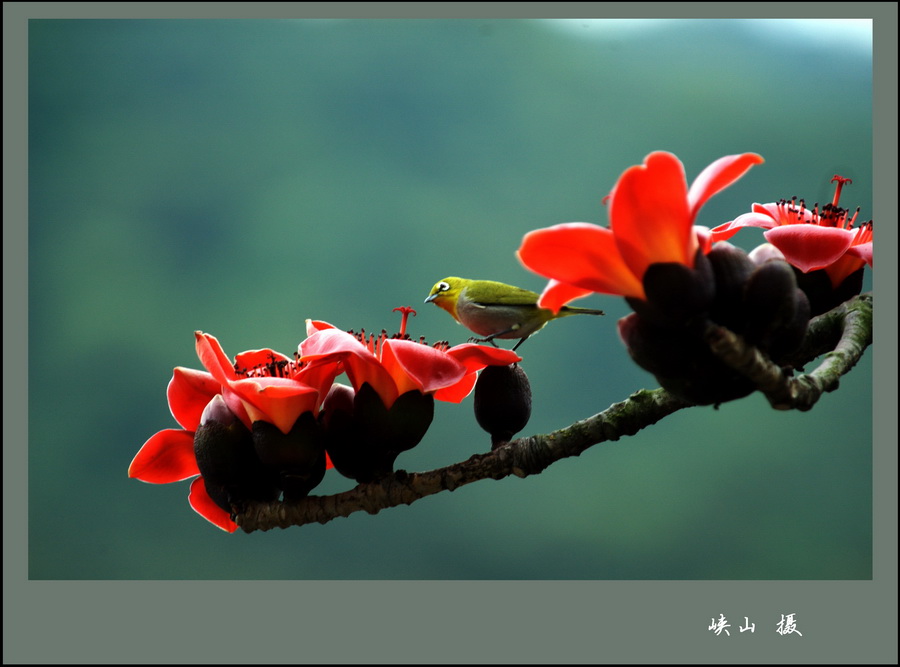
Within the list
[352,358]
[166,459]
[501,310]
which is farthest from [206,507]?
[501,310]

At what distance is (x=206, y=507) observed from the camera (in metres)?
0.46

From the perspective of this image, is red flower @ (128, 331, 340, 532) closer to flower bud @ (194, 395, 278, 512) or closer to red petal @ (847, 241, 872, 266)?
flower bud @ (194, 395, 278, 512)

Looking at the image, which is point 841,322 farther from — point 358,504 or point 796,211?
point 358,504

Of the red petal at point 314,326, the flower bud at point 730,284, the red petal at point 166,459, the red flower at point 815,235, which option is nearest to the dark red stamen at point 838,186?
the red flower at point 815,235

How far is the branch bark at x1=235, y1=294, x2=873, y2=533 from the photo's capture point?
1.24ft

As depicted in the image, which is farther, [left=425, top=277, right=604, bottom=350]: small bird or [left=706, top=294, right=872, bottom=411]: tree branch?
[left=425, top=277, right=604, bottom=350]: small bird

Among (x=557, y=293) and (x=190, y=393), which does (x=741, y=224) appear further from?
(x=190, y=393)

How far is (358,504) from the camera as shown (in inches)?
16.1

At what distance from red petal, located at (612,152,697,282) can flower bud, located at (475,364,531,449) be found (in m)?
0.15

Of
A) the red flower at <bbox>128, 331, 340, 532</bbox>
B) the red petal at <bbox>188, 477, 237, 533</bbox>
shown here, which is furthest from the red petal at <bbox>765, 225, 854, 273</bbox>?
the red petal at <bbox>188, 477, 237, 533</bbox>

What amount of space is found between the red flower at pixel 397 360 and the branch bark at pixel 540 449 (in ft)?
0.14

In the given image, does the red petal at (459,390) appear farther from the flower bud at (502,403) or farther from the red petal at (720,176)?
the red petal at (720,176)

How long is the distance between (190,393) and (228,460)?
0.06 m

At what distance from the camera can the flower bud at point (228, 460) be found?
0.40 m
